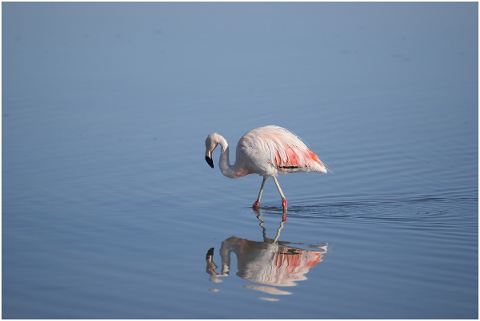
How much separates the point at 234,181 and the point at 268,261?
3.33 meters

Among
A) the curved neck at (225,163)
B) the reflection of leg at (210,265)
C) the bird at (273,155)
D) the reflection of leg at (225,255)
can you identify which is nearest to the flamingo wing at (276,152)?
the bird at (273,155)

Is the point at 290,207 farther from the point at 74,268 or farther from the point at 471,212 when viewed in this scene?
the point at 74,268

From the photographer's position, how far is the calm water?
6035mm

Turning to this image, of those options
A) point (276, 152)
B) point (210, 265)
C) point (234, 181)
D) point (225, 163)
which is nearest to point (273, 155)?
point (276, 152)

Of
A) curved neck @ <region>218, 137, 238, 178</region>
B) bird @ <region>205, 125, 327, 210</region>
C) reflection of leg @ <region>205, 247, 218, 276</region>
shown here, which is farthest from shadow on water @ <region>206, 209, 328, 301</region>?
curved neck @ <region>218, 137, 238, 178</region>

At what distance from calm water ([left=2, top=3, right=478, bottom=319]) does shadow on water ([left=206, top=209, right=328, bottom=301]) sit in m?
0.03

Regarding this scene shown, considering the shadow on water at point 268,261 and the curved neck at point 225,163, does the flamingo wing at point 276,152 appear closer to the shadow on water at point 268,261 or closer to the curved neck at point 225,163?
the curved neck at point 225,163

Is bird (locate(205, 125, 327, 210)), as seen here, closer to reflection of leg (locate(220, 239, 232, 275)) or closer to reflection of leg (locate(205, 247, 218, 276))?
reflection of leg (locate(220, 239, 232, 275))

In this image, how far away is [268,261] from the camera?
6.84 metres

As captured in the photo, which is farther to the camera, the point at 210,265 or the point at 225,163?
the point at 225,163

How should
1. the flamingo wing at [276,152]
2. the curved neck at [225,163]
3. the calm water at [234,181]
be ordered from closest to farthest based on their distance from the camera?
the calm water at [234,181] < the flamingo wing at [276,152] < the curved neck at [225,163]

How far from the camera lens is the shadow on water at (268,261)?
625 cm

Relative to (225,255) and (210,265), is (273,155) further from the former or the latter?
(210,265)

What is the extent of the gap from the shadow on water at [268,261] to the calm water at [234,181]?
0.09ft
